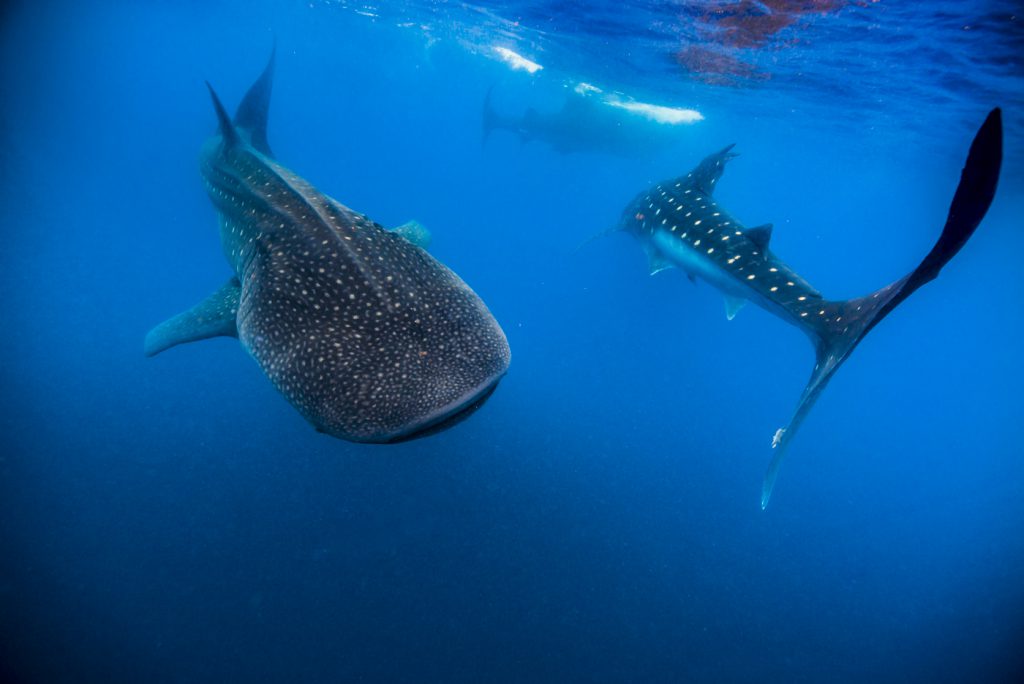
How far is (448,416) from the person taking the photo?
9.89 feet

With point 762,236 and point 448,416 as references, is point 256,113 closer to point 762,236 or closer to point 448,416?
point 448,416

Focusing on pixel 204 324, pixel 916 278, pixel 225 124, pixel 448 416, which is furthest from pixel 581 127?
pixel 448 416

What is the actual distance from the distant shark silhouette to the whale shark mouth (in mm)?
25792

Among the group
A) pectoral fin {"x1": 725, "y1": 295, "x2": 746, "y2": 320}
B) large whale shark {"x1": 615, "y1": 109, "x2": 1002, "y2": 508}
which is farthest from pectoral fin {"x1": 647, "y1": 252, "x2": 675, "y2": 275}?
pectoral fin {"x1": 725, "y1": 295, "x2": 746, "y2": 320}

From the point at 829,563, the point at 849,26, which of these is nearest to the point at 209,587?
the point at 829,563

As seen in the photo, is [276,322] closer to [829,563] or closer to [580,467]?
[580,467]

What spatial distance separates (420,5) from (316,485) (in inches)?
1030

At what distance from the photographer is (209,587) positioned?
667 cm

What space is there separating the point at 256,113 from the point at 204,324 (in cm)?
650

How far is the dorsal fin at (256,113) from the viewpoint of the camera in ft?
30.5

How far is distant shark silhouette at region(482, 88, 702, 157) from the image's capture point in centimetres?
2694

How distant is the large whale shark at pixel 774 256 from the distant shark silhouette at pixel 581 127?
54.9ft

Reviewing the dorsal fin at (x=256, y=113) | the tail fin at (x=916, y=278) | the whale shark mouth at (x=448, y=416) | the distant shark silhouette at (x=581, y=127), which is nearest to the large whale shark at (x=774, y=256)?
the tail fin at (x=916, y=278)

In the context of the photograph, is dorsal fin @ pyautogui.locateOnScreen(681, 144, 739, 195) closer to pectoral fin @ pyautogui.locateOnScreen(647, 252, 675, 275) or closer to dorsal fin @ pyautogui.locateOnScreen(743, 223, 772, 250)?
pectoral fin @ pyautogui.locateOnScreen(647, 252, 675, 275)
